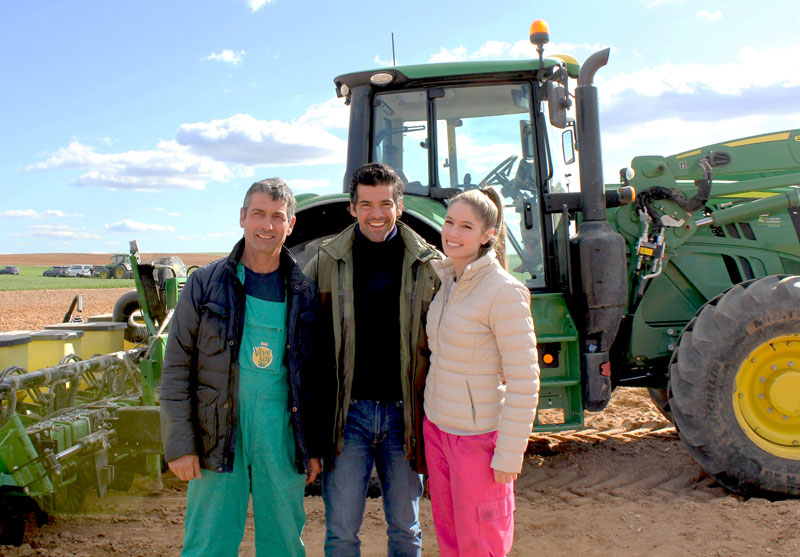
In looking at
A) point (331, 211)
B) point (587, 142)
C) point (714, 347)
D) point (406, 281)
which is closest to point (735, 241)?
point (714, 347)

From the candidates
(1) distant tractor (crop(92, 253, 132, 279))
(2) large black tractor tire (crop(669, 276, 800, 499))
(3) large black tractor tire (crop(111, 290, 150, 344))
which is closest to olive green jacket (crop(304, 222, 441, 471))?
(2) large black tractor tire (crop(669, 276, 800, 499))

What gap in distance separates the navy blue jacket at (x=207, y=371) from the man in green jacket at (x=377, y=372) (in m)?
0.17

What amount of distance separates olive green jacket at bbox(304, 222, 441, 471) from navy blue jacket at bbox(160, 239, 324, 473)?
0.15 meters

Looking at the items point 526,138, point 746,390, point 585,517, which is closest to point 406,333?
point 585,517

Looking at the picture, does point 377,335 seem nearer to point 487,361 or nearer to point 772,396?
point 487,361

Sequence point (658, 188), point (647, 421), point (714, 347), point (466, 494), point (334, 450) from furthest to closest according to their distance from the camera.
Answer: point (647, 421) → point (658, 188) → point (714, 347) → point (334, 450) → point (466, 494)

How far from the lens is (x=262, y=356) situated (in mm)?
2293

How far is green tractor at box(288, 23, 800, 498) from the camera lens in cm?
376

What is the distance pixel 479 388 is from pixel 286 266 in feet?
2.71

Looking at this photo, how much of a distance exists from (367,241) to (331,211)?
1677 millimetres

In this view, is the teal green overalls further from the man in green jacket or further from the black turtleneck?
the black turtleneck

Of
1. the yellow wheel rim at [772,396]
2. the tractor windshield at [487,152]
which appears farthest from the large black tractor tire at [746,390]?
the tractor windshield at [487,152]

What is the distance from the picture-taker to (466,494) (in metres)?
2.11

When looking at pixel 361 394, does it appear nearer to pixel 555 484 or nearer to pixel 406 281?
pixel 406 281
